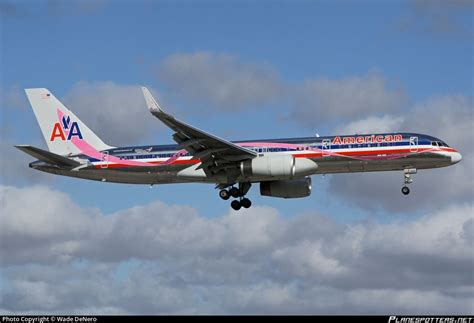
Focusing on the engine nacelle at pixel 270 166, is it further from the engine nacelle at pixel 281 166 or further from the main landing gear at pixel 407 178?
the main landing gear at pixel 407 178

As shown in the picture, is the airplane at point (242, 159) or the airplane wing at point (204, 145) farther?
the airplane at point (242, 159)

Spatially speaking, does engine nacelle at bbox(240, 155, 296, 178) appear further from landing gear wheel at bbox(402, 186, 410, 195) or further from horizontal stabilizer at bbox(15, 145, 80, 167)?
horizontal stabilizer at bbox(15, 145, 80, 167)

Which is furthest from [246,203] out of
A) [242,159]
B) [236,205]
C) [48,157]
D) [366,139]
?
[48,157]

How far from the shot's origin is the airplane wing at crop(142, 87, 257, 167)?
48.6 meters

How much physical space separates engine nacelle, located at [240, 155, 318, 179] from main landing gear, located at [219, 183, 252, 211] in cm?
383

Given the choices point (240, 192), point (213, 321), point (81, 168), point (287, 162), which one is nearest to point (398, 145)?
point (287, 162)

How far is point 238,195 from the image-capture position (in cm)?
5559

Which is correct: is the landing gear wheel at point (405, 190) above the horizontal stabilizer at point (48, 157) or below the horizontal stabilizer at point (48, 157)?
below

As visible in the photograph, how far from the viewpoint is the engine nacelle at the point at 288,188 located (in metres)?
57.7

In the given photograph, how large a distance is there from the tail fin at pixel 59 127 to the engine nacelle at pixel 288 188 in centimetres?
1126

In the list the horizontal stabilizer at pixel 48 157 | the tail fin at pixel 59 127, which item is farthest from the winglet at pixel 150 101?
the tail fin at pixel 59 127

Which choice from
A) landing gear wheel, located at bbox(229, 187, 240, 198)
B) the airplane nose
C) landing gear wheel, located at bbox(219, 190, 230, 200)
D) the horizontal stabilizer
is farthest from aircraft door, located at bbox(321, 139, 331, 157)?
the horizontal stabilizer

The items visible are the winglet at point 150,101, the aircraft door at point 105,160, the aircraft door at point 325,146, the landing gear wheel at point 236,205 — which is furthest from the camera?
the landing gear wheel at point 236,205

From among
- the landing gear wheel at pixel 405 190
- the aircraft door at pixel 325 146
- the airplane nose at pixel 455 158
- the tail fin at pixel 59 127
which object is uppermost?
the tail fin at pixel 59 127
